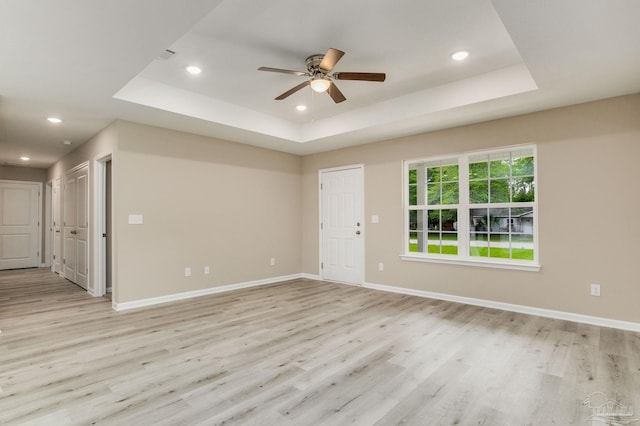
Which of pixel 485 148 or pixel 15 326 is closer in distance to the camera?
pixel 15 326

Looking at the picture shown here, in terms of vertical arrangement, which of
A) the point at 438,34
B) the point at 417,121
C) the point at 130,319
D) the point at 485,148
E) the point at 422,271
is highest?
Answer: the point at 438,34

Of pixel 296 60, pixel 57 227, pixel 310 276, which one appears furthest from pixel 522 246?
pixel 57 227

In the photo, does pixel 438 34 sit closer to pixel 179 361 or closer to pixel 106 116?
pixel 179 361

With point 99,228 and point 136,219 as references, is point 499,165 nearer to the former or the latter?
point 136,219

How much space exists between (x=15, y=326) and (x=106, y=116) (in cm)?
260

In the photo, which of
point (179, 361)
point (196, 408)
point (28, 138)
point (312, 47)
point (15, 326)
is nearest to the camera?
point (196, 408)

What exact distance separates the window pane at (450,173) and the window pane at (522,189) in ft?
2.47

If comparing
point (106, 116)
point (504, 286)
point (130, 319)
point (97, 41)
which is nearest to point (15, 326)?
point (130, 319)

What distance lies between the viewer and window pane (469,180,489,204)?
4.53m

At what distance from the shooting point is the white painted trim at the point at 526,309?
353cm

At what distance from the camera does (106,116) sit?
13.9 feet

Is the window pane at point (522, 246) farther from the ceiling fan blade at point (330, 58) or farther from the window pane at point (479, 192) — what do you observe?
the ceiling fan blade at point (330, 58)

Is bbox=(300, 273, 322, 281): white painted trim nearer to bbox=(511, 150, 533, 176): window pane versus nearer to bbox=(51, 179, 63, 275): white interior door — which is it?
bbox=(511, 150, 533, 176): window pane

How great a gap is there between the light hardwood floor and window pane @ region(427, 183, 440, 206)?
159cm
